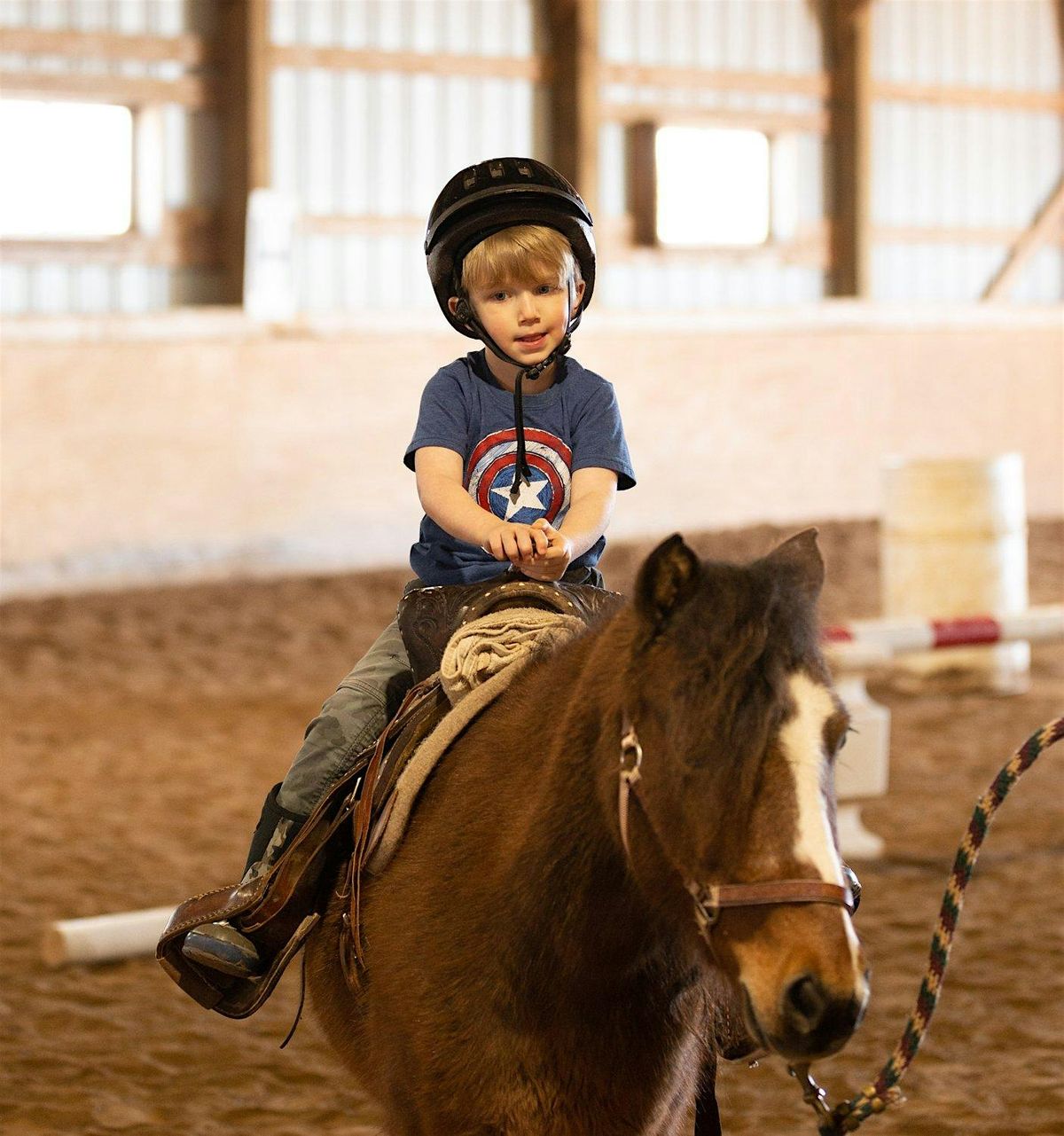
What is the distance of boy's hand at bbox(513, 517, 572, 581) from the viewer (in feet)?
7.59

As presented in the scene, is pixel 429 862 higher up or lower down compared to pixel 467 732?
lower down

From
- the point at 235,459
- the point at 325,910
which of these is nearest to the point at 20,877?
the point at 325,910

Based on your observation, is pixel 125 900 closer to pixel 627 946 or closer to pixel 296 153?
pixel 627 946

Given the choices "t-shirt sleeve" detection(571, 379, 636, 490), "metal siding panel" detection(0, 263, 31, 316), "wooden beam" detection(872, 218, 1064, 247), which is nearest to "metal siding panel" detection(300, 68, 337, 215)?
"metal siding panel" detection(0, 263, 31, 316)

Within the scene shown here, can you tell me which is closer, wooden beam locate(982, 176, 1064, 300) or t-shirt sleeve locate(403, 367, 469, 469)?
t-shirt sleeve locate(403, 367, 469, 469)

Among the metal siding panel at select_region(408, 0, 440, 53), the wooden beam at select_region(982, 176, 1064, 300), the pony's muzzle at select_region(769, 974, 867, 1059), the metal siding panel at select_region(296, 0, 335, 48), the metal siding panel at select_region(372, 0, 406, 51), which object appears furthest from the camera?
the wooden beam at select_region(982, 176, 1064, 300)

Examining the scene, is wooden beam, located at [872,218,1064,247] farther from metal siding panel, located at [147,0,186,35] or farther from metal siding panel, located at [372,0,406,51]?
metal siding panel, located at [147,0,186,35]

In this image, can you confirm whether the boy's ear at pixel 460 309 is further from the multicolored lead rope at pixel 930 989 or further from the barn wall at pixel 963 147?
the barn wall at pixel 963 147

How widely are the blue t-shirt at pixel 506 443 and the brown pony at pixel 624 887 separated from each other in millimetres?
361

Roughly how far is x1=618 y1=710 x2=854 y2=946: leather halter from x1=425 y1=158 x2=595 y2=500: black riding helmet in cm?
79

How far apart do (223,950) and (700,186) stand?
12.0 meters

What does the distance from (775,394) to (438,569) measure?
9.66 metres

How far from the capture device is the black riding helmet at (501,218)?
100.0 inches

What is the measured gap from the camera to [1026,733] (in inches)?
296
